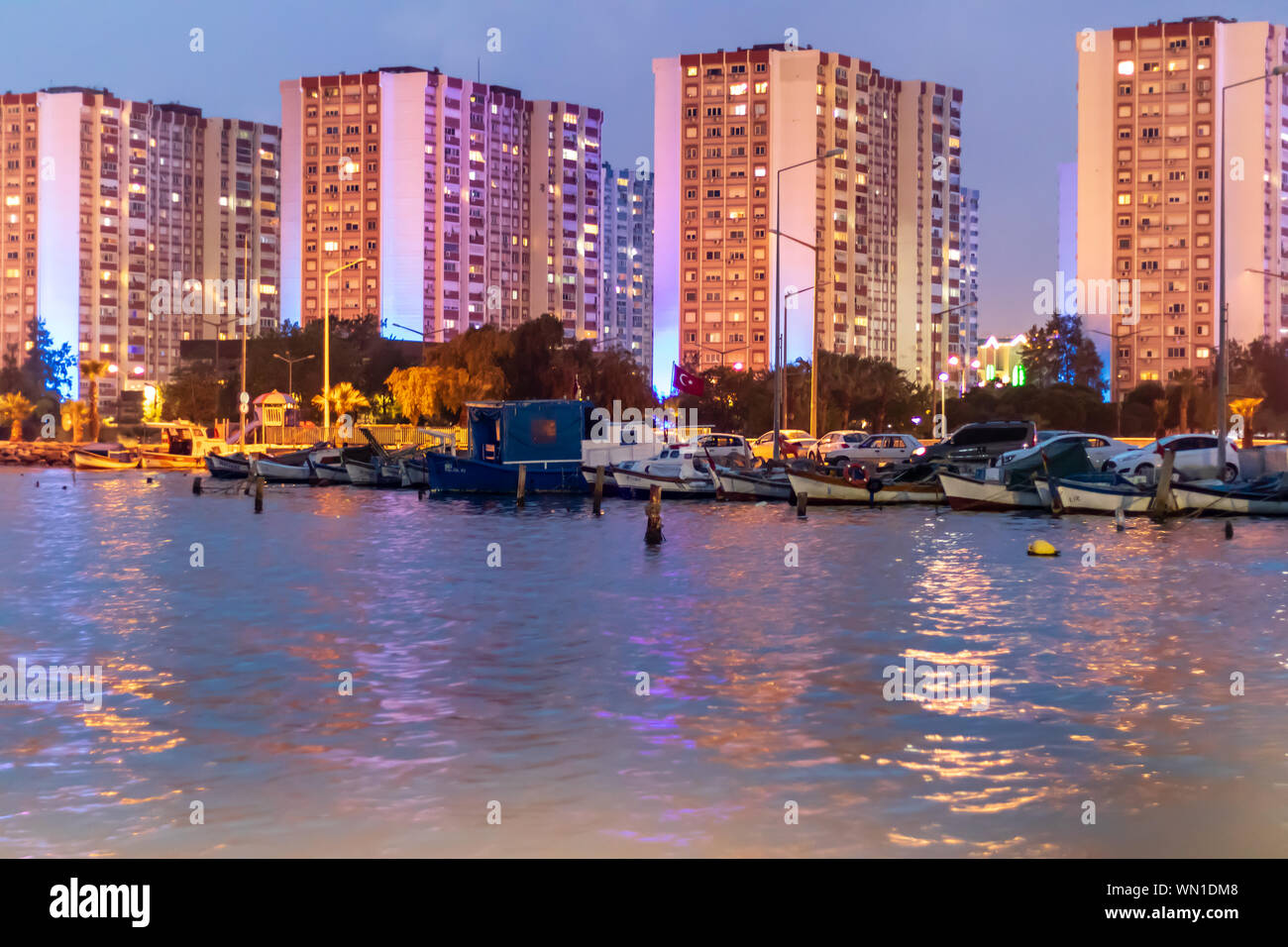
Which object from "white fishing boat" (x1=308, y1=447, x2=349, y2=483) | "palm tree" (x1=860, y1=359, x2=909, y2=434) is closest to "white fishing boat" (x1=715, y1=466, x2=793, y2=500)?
"white fishing boat" (x1=308, y1=447, x2=349, y2=483)

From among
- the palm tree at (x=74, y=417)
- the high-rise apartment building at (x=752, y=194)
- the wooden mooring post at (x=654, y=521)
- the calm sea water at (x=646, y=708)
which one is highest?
the high-rise apartment building at (x=752, y=194)

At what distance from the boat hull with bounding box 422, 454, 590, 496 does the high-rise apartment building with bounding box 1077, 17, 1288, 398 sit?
12854 cm

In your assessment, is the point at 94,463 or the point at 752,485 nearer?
the point at 752,485

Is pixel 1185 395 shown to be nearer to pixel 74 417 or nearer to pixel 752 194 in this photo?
pixel 74 417

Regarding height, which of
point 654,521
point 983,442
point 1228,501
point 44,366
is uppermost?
point 44,366

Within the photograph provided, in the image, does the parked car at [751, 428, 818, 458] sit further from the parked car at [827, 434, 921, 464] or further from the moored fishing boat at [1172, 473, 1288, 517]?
the moored fishing boat at [1172, 473, 1288, 517]

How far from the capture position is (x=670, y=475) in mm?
53125

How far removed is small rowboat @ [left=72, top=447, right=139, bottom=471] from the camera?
8512cm

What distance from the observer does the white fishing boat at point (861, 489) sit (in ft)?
154

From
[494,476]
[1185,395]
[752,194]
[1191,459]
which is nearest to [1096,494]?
[1191,459]

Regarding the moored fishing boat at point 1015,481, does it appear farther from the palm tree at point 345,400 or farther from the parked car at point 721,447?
the palm tree at point 345,400

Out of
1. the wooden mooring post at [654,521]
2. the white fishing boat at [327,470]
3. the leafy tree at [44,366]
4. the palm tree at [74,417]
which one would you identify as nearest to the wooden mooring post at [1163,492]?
the wooden mooring post at [654,521]

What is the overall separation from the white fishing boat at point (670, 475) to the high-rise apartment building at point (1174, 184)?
130682 mm

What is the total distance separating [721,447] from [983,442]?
9776 millimetres
